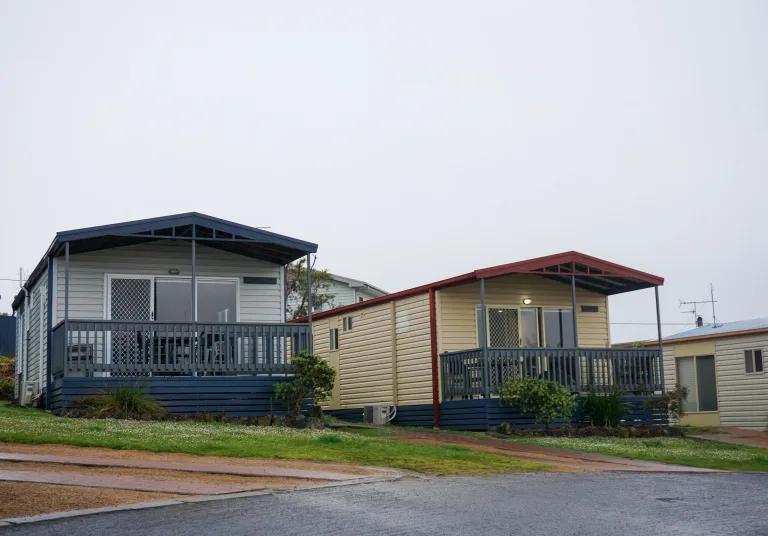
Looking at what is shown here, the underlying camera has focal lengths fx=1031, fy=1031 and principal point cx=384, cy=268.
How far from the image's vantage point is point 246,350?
20.0m

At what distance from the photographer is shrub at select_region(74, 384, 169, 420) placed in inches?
703

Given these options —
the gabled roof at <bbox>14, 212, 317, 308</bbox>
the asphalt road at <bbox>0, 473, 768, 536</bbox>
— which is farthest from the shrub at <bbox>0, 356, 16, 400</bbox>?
the asphalt road at <bbox>0, 473, 768, 536</bbox>

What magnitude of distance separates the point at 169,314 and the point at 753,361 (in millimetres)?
15207

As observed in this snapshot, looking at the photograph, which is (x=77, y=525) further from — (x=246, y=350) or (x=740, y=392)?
(x=740, y=392)

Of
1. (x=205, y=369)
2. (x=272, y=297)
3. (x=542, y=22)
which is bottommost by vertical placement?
(x=205, y=369)

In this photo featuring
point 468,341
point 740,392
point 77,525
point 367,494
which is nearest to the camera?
point 77,525

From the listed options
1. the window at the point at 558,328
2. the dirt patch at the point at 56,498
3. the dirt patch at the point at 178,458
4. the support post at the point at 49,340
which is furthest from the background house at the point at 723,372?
the dirt patch at the point at 56,498

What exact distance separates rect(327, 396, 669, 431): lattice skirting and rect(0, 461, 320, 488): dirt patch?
932 centimetres

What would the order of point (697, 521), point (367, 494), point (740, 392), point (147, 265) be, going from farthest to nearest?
point (740, 392), point (147, 265), point (367, 494), point (697, 521)

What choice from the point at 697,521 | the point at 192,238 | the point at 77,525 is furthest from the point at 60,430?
the point at 697,521

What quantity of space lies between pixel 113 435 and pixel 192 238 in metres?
5.64

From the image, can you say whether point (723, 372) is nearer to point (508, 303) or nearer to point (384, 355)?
point (508, 303)

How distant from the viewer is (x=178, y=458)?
1320cm

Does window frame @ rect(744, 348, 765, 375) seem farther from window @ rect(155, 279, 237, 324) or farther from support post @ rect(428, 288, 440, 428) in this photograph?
window @ rect(155, 279, 237, 324)
